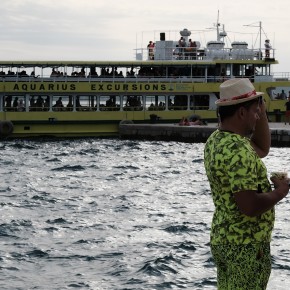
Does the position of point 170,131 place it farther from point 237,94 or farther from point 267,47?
point 237,94

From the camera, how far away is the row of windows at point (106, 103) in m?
41.4

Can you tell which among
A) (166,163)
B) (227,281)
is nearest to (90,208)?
(166,163)

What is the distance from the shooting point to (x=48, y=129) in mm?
40125

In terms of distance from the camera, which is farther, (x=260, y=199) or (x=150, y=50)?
(x=150, y=50)

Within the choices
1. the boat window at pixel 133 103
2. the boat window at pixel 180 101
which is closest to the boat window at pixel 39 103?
the boat window at pixel 133 103

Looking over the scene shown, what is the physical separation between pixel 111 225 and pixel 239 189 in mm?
11423

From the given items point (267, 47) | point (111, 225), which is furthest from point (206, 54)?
point (111, 225)

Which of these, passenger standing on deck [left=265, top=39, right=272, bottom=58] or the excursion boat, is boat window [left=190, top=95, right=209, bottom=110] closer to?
the excursion boat

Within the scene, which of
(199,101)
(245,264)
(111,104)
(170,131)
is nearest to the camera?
(245,264)

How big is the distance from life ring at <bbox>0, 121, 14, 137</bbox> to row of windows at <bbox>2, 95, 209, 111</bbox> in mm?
1951

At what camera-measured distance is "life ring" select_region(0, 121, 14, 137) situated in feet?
129

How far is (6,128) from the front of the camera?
39.3 meters

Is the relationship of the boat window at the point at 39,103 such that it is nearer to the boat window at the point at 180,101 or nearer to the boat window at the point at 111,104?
the boat window at the point at 111,104

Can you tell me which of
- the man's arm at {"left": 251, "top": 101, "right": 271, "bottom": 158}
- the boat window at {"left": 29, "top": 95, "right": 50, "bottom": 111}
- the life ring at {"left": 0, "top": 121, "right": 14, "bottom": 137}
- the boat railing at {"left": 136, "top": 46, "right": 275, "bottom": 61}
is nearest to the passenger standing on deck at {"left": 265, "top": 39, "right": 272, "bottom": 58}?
the boat railing at {"left": 136, "top": 46, "right": 275, "bottom": 61}
